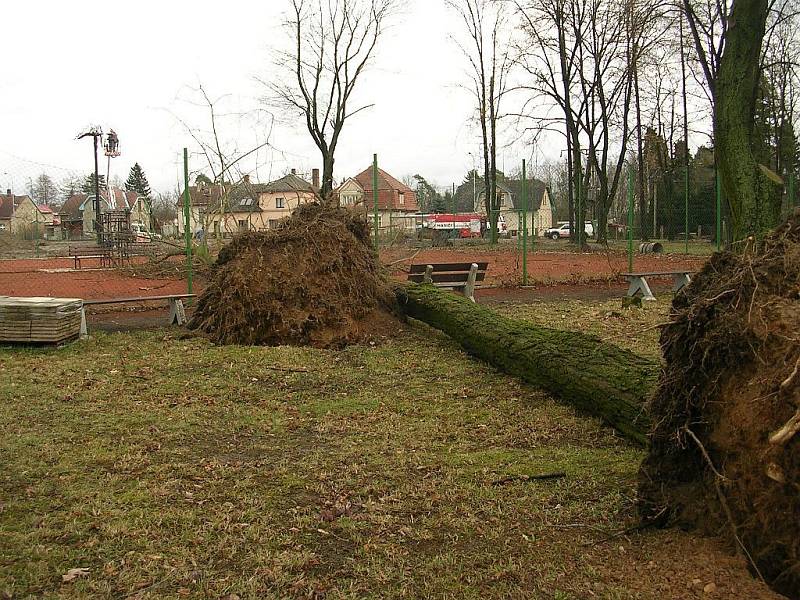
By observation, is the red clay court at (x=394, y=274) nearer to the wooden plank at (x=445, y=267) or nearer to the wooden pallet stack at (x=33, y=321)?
the wooden plank at (x=445, y=267)

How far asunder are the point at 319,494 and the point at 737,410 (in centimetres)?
220

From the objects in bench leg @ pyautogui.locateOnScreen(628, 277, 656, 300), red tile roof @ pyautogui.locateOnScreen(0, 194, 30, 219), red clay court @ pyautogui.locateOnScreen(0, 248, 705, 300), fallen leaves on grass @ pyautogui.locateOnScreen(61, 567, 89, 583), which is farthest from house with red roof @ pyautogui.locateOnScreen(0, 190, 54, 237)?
fallen leaves on grass @ pyautogui.locateOnScreen(61, 567, 89, 583)

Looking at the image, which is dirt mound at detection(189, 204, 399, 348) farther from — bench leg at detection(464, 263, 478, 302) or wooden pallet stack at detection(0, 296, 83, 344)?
bench leg at detection(464, 263, 478, 302)

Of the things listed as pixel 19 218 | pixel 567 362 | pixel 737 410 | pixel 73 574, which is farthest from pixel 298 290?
pixel 19 218

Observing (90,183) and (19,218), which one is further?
(90,183)

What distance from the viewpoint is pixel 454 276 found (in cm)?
1220

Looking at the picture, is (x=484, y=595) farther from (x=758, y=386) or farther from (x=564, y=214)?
(x=564, y=214)

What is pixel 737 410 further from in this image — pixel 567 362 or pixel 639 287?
pixel 639 287

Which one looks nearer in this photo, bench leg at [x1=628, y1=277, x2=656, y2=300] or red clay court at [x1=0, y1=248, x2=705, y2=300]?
bench leg at [x1=628, y1=277, x2=656, y2=300]

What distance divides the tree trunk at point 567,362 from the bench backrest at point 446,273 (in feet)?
10.1

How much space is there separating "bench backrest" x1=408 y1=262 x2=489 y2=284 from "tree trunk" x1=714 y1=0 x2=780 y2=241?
428 centimetres

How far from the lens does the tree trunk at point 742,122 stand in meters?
11.9

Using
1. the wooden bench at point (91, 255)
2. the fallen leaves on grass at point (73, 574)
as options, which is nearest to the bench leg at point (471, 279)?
the fallen leaves on grass at point (73, 574)

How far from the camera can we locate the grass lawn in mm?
3064
